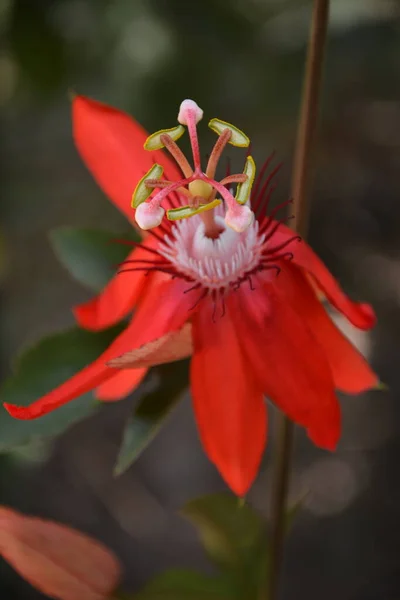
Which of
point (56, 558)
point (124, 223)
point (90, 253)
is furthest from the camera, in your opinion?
point (124, 223)

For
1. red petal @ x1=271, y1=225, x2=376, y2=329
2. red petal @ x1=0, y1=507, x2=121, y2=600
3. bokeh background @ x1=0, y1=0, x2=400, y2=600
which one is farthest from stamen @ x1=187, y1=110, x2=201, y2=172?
bokeh background @ x1=0, y1=0, x2=400, y2=600

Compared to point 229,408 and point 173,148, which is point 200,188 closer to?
point 173,148

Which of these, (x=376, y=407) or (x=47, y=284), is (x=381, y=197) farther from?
(x=47, y=284)

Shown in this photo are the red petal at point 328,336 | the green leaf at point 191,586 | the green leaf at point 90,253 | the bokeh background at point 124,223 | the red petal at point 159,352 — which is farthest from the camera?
the bokeh background at point 124,223

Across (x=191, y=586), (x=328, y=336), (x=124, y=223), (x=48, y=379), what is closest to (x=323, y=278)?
(x=328, y=336)

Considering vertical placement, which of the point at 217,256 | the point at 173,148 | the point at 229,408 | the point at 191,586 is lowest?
the point at 191,586

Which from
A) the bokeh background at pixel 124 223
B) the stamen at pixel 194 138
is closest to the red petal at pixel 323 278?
the stamen at pixel 194 138

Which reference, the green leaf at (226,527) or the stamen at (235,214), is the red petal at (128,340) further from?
the green leaf at (226,527)
